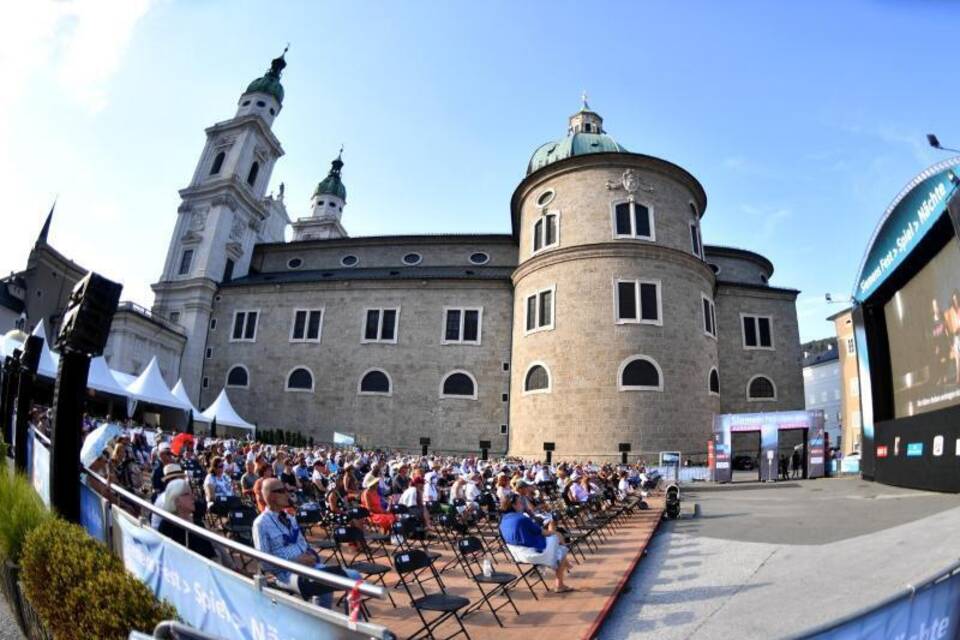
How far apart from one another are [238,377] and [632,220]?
26832 mm

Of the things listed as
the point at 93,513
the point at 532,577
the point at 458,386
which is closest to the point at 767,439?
the point at 458,386

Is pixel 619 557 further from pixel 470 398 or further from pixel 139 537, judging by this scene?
pixel 470 398

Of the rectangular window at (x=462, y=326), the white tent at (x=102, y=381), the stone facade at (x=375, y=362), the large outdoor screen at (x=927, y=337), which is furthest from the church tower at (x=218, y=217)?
the large outdoor screen at (x=927, y=337)

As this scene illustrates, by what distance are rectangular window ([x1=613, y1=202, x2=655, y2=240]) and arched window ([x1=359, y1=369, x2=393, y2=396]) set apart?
1597cm

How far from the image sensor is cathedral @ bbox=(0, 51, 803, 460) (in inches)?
990

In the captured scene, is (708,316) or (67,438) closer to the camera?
(67,438)

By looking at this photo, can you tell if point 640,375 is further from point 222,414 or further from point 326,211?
point 326,211

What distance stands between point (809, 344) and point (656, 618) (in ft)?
248

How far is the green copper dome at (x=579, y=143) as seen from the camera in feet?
114

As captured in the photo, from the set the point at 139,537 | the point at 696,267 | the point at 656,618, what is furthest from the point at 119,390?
the point at 696,267

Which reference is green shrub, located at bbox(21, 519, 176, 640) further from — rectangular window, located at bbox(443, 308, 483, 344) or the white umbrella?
rectangular window, located at bbox(443, 308, 483, 344)

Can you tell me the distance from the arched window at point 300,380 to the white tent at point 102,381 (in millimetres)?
11491

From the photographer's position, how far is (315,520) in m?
7.10

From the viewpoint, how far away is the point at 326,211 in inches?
2484
